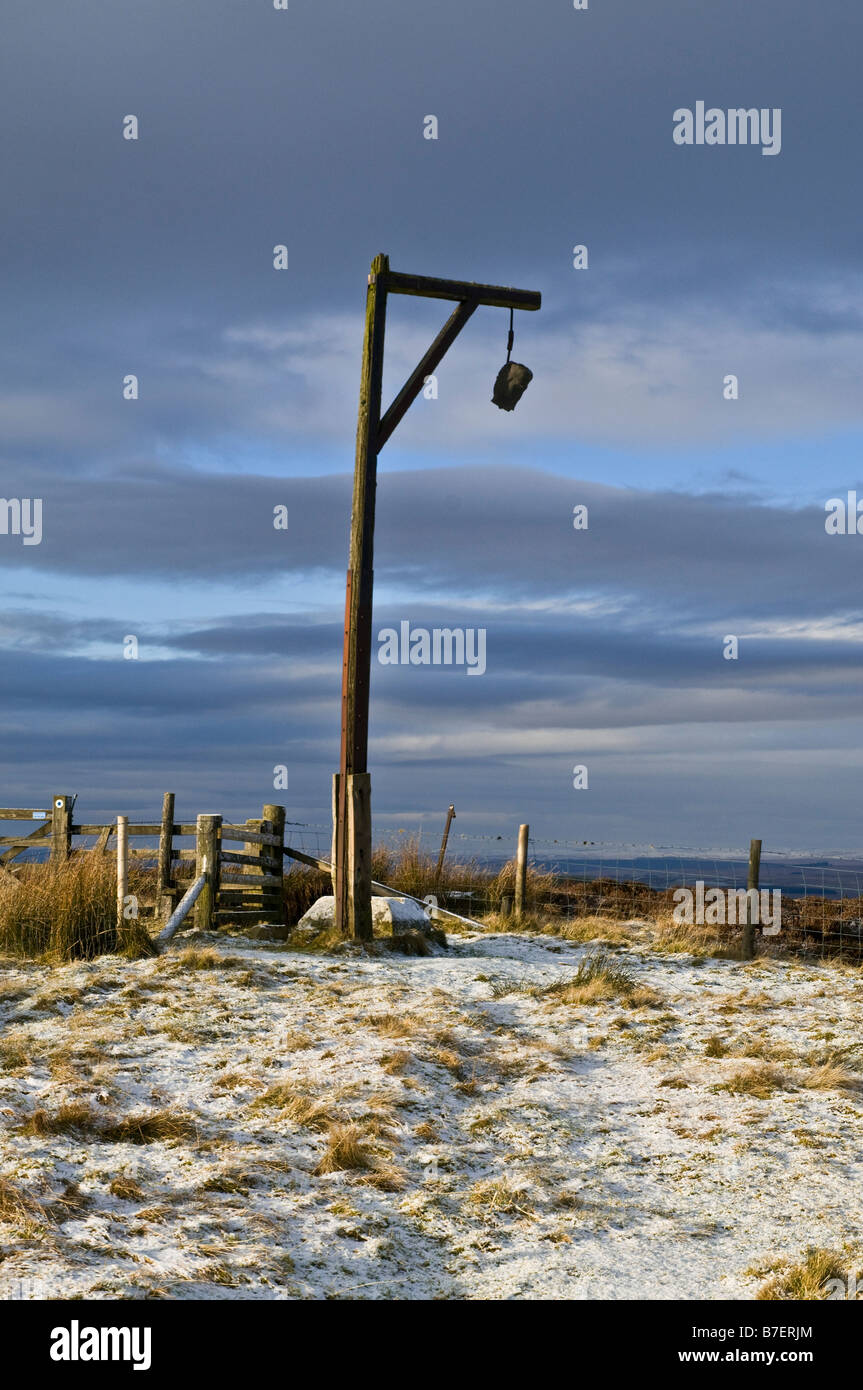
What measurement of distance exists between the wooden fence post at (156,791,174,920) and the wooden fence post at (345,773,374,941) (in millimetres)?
3415

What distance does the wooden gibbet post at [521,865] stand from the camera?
17.8 meters

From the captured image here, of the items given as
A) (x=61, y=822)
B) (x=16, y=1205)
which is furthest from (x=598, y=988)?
(x=61, y=822)

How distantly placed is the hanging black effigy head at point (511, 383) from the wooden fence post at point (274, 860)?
21.7ft

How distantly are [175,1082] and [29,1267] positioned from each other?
10.2ft

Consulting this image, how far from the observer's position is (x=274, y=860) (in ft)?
52.6

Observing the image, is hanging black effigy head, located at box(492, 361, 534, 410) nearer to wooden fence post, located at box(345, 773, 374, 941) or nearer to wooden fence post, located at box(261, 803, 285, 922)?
wooden fence post, located at box(345, 773, 374, 941)

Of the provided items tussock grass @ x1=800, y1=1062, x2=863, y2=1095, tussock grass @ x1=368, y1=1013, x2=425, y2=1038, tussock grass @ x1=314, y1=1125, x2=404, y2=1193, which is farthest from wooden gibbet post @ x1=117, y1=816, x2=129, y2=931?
tussock grass @ x1=800, y1=1062, x2=863, y2=1095

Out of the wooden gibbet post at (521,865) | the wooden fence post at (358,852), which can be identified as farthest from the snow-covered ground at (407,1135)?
the wooden gibbet post at (521,865)

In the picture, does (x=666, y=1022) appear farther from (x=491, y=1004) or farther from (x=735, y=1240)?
(x=735, y=1240)

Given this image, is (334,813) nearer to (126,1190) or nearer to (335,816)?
(335,816)

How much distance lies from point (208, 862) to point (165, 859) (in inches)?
65.8

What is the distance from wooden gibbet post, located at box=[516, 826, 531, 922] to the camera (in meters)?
17.8
